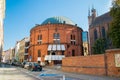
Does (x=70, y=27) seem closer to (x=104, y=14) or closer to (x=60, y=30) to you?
(x=60, y=30)

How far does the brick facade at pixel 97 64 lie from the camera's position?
19.3 m

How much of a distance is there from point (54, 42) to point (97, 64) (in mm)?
37794

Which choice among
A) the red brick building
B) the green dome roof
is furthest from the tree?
the green dome roof

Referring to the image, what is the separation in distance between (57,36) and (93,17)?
2602 centimetres

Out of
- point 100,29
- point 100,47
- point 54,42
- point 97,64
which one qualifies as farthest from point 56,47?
point 97,64

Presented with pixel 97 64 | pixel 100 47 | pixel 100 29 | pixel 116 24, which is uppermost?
pixel 100 29

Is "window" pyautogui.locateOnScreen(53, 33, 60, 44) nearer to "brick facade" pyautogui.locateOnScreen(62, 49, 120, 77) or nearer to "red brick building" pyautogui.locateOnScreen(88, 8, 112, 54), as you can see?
"red brick building" pyautogui.locateOnScreen(88, 8, 112, 54)

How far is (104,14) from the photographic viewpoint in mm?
72188

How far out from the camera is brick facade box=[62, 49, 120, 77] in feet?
63.3

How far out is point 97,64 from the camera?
21938 millimetres

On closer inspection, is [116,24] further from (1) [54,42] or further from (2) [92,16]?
(2) [92,16]

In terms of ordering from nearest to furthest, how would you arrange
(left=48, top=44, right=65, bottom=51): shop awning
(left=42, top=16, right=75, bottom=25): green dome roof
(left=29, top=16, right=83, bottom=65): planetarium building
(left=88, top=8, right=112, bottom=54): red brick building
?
(left=48, top=44, right=65, bottom=51): shop awning < (left=29, top=16, right=83, bottom=65): planetarium building < (left=88, top=8, right=112, bottom=54): red brick building < (left=42, top=16, right=75, bottom=25): green dome roof

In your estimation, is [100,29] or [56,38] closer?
[56,38]

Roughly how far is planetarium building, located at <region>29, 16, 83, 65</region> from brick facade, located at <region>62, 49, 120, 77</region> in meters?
27.6
